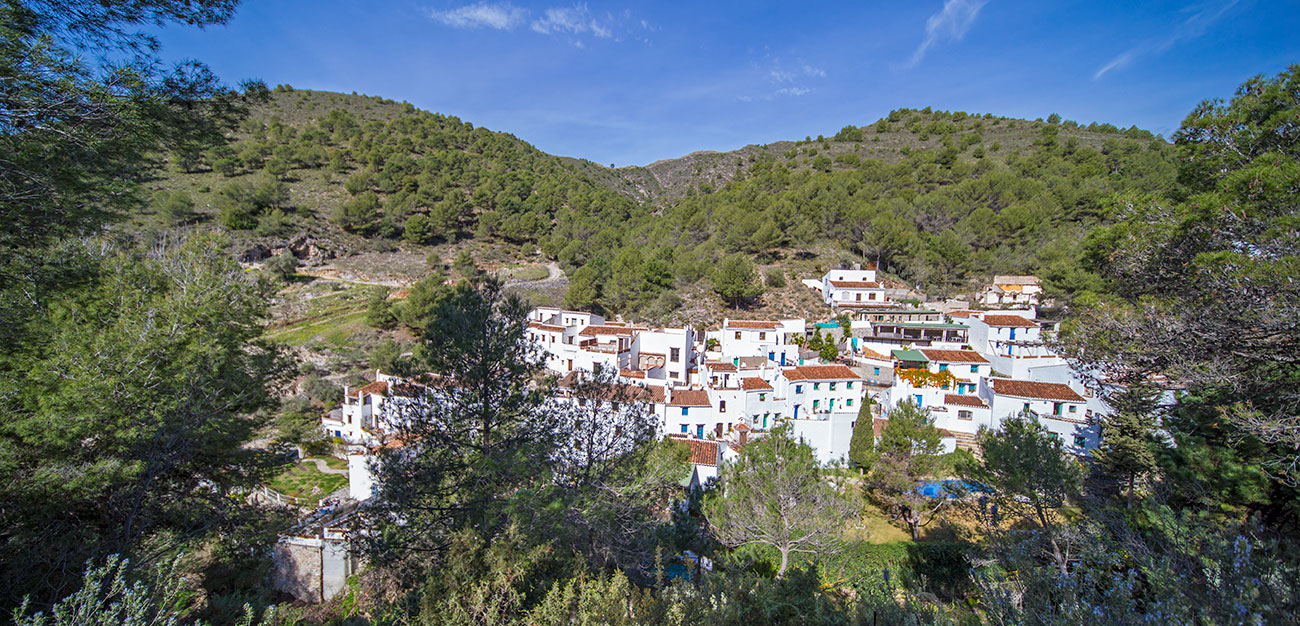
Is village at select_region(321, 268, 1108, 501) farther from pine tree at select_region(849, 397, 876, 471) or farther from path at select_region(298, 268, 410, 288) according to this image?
path at select_region(298, 268, 410, 288)

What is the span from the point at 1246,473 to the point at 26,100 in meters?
14.2

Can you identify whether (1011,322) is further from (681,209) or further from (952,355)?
(681,209)

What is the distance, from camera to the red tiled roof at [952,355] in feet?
67.9

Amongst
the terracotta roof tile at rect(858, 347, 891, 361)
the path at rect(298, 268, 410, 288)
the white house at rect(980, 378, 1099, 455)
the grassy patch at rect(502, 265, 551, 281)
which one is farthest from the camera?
the grassy patch at rect(502, 265, 551, 281)

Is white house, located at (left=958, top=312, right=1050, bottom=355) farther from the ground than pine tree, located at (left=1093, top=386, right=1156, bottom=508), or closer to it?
farther from the ground

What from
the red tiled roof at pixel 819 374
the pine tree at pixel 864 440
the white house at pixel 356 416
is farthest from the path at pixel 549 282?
the pine tree at pixel 864 440

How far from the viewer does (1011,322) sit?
21672mm

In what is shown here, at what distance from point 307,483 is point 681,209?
39177 mm

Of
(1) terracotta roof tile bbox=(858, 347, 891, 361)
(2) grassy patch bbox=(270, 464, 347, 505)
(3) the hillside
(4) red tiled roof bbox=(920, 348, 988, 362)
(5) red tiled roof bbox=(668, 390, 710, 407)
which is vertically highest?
(3) the hillside

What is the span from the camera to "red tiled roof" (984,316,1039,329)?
21.5 m

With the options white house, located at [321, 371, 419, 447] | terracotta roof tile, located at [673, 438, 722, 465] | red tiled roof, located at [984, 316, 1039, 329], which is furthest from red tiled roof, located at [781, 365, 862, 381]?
white house, located at [321, 371, 419, 447]

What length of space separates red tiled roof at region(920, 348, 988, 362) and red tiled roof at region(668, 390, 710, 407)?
1183 cm

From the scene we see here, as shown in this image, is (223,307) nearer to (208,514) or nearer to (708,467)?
(208,514)

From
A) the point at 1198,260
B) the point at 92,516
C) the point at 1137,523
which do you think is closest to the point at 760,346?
the point at 1137,523
